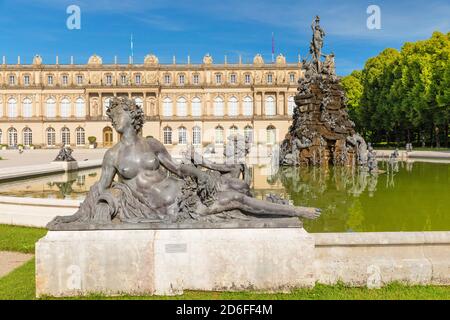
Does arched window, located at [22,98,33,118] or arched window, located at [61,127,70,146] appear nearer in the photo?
arched window, located at [22,98,33,118]

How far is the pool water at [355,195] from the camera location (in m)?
6.82

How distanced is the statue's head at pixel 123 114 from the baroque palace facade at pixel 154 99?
65.9 meters

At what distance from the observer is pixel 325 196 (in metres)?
9.79

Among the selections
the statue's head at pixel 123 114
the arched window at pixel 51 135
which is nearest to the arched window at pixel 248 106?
the arched window at pixel 51 135

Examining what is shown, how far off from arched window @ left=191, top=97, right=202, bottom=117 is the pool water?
198 feet

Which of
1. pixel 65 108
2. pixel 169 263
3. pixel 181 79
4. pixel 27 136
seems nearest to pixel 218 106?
pixel 181 79

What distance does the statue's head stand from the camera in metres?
4.88

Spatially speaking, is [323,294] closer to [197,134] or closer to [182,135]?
[182,135]

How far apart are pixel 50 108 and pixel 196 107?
24.0 meters

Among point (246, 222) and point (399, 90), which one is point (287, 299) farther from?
point (399, 90)

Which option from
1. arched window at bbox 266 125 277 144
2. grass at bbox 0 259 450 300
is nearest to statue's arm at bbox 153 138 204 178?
grass at bbox 0 259 450 300

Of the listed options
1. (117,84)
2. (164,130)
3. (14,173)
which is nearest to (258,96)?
(164,130)

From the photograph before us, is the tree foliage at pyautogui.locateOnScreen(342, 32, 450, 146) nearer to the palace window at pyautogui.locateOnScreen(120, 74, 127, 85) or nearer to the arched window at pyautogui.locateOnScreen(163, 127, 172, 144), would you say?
the arched window at pyautogui.locateOnScreen(163, 127, 172, 144)

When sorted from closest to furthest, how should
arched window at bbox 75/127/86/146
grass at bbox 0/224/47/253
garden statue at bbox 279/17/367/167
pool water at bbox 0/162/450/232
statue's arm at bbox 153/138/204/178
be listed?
statue's arm at bbox 153/138/204/178 → grass at bbox 0/224/47/253 → pool water at bbox 0/162/450/232 → garden statue at bbox 279/17/367/167 → arched window at bbox 75/127/86/146
